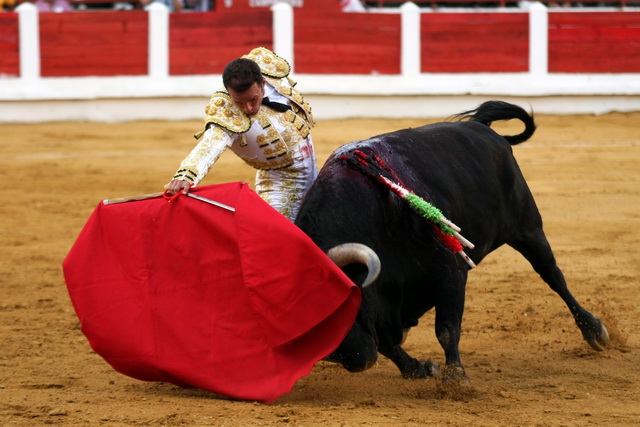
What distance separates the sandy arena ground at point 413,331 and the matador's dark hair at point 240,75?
1046 millimetres

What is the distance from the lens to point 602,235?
642 centimetres

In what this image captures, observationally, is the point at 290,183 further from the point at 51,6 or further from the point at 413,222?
the point at 51,6

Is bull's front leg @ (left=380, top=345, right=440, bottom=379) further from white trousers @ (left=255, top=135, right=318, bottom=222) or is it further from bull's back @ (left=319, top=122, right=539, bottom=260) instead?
white trousers @ (left=255, top=135, right=318, bottom=222)

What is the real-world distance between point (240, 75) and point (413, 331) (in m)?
1.68

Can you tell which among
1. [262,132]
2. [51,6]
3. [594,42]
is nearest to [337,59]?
[594,42]

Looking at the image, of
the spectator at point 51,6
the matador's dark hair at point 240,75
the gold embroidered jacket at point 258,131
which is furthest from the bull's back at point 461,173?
the spectator at point 51,6

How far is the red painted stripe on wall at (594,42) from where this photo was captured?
11250 millimetres

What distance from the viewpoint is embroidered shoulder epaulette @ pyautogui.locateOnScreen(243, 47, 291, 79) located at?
3994 millimetres

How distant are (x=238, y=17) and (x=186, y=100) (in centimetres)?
103

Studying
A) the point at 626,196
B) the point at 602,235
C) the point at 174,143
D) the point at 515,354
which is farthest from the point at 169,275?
the point at 174,143

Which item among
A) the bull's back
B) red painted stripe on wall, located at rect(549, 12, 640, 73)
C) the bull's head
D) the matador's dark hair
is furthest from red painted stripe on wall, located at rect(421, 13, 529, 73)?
the bull's head

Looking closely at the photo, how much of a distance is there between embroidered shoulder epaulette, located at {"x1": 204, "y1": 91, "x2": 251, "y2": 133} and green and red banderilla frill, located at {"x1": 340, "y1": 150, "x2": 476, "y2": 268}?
0.38 m

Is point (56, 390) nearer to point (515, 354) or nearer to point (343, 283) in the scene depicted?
point (343, 283)

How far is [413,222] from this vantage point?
3.59 meters
